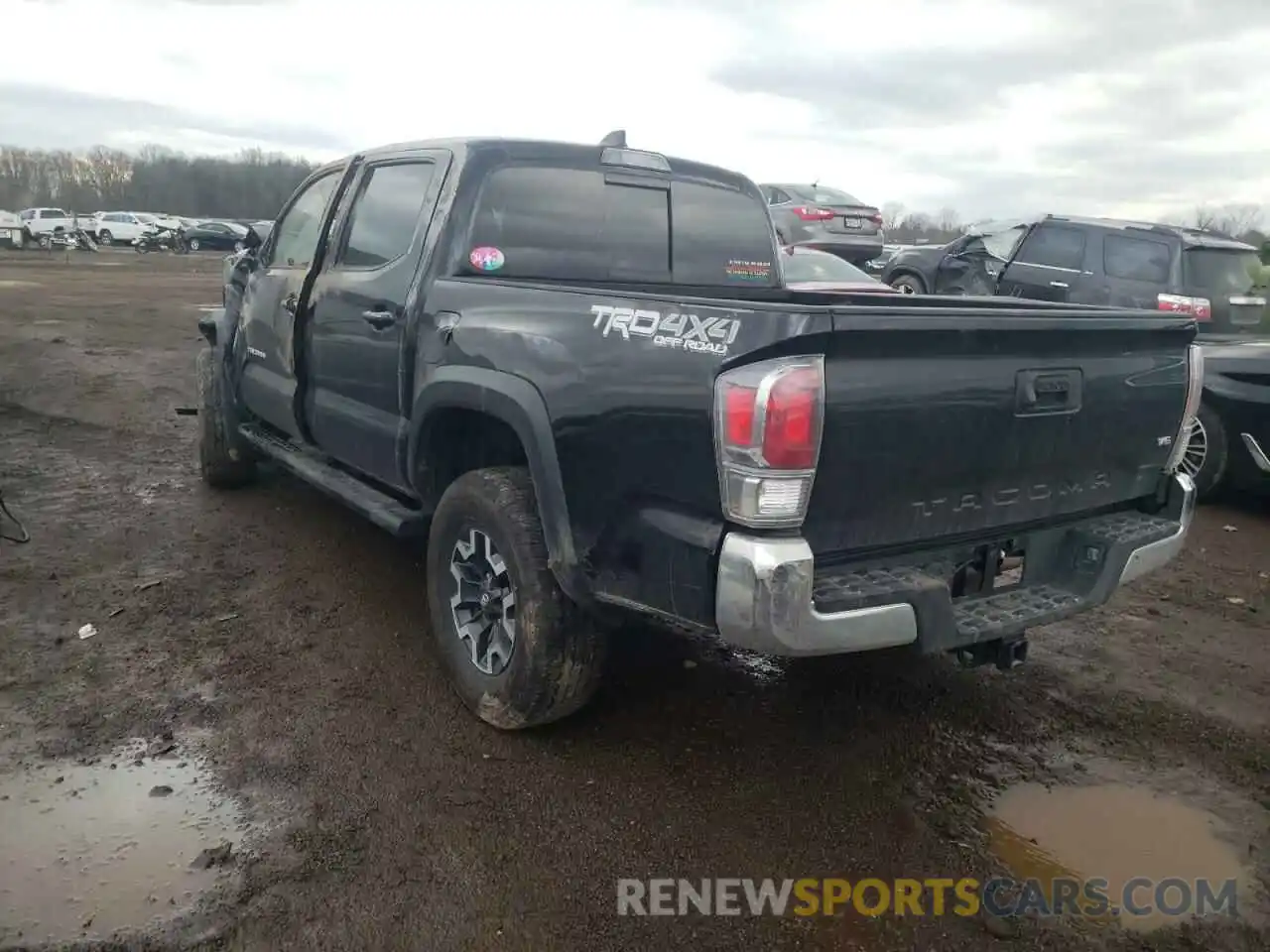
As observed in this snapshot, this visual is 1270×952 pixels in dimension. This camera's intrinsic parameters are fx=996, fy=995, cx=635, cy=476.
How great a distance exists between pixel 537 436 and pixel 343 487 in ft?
5.87

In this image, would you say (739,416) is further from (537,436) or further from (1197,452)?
(1197,452)

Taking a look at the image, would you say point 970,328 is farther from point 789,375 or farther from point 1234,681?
point 1234,681

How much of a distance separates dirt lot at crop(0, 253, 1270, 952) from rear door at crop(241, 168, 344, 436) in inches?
31.2

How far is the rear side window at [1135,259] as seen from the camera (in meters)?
9.23

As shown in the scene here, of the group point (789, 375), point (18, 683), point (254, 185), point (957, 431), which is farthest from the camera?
point (254, 185)

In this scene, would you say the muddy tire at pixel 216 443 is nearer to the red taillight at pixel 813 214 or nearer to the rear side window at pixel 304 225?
the rear side window at pixel 304 225

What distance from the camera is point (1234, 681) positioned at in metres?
4.14

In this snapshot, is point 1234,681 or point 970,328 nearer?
point 970,328

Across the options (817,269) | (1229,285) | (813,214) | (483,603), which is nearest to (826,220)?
(813,214)

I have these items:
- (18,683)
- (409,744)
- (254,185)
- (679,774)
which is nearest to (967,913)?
(679,774)

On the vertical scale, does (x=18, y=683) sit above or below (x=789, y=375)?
below

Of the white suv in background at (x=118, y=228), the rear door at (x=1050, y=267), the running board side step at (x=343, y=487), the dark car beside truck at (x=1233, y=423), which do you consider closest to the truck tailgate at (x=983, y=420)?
the running board side step at (x=343, y=487)

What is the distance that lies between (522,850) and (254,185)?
251ft

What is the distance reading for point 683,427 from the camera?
269 cm
